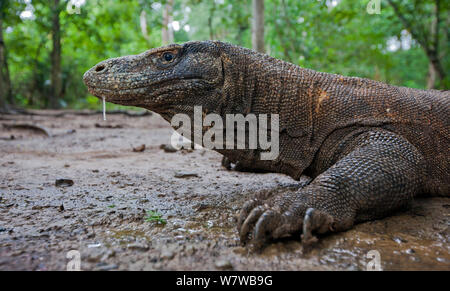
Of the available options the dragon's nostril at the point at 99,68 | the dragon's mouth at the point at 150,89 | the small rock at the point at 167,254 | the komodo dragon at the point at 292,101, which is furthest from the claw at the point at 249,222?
the dragon's nostril at the point at 99,68

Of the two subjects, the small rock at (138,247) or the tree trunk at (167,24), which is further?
the tree trunk at (167,24)

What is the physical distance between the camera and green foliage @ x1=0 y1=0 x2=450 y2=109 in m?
11.8

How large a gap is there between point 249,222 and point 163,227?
652 mm

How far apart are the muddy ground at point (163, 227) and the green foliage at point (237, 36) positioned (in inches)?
306

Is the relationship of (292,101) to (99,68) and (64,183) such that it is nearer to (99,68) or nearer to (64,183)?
(99,68)

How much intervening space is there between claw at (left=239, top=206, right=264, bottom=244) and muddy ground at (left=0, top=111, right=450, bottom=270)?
7cm

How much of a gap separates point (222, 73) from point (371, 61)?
18.5 metres

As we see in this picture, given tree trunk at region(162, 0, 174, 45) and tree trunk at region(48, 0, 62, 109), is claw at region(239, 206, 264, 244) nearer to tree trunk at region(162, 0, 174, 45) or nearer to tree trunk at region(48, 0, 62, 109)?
Answer: tree trunk at region(48, 0, 62, 109)

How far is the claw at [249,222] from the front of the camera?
1.89 m

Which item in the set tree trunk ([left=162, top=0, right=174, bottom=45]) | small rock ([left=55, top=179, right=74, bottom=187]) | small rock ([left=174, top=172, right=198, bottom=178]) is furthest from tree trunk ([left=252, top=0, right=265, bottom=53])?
tree trunk ([left=162, top=0, right=174, bottom=45])

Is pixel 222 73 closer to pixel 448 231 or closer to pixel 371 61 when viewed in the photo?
pixel 448 231

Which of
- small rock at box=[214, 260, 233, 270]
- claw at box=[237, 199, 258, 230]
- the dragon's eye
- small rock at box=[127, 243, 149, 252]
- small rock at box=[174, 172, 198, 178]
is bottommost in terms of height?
small rock at box=[214, 260, 233, 270]

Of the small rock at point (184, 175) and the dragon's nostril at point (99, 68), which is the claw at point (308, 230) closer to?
the dragon's nostril at point (99, 68)

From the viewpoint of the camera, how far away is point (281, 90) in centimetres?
283
